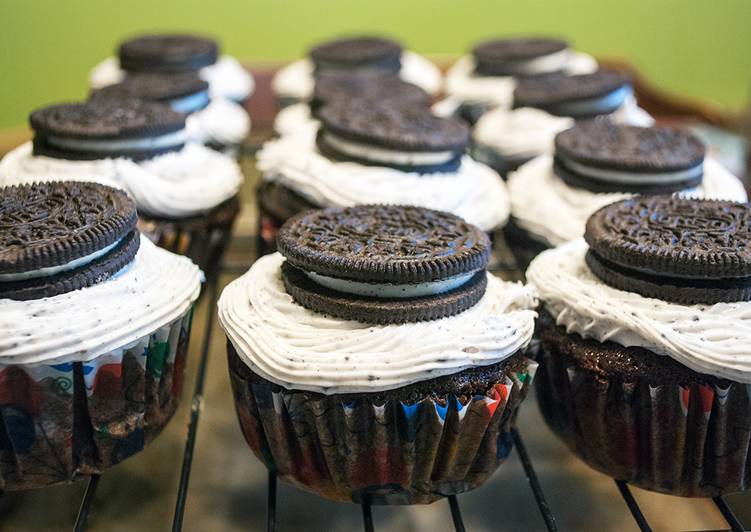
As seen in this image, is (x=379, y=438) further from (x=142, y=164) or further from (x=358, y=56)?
(x=358, y=56)

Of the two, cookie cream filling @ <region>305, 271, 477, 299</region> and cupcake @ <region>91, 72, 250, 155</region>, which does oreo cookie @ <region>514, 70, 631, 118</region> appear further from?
cookie cream filling @ <region>305, 271, 477, 299</region>

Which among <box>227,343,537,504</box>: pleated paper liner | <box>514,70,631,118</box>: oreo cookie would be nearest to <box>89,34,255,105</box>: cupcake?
<box>514,70,631,118</box>: oreo cookie

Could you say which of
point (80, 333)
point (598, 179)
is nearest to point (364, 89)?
point (598, 179)

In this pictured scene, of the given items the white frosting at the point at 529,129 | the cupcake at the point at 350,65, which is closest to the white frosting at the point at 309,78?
the cupcake at the point at 350,65

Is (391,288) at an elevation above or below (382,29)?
above

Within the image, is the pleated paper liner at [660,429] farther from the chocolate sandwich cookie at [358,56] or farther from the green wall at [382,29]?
the green wall at [382,29]
